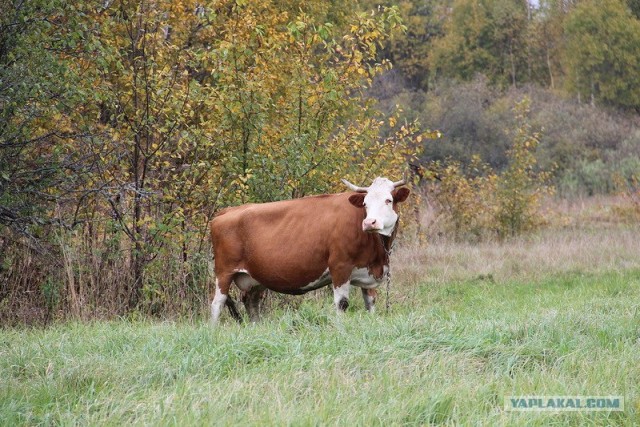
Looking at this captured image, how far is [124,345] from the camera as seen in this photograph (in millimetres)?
7816

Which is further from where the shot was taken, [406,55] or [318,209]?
[406,55]

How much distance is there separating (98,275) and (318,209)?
2.84 meters

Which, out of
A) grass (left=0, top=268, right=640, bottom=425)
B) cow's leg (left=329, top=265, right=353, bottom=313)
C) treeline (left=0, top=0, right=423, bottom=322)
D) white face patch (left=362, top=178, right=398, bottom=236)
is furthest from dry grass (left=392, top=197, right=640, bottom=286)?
grass (left=0, top=268, right=640, bottom=425)

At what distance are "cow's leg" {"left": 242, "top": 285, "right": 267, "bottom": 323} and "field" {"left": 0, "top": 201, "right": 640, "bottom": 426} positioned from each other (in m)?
2.01

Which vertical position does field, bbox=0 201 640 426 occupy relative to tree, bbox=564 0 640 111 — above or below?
below

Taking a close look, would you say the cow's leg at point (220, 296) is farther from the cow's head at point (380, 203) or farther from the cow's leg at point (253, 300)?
the cow's head at point (380, 203)

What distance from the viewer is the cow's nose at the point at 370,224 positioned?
1023 cm

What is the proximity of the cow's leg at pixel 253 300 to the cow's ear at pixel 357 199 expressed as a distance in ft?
5.31

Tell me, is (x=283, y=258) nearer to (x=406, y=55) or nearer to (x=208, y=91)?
(x=208, y=91)

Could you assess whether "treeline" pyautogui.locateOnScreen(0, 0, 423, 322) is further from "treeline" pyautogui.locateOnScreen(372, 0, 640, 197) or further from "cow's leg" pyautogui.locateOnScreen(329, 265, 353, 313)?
"treeline" pyautogui.locateOnScreen(372, 0, 640, 197)

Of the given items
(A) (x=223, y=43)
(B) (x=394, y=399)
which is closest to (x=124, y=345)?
(B) (x=394, y=399)

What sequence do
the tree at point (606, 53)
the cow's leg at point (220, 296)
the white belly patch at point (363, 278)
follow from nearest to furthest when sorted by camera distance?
1. the white belly patch at point (363, 278)
2. the cow's leg at point (220, 296)
3. the tree at point (606, 53)

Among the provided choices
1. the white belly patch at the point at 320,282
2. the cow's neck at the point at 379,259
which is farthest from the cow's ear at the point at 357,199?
the white belly patch at the point at 320,282

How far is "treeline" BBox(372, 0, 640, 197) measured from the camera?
39188 millimetres
